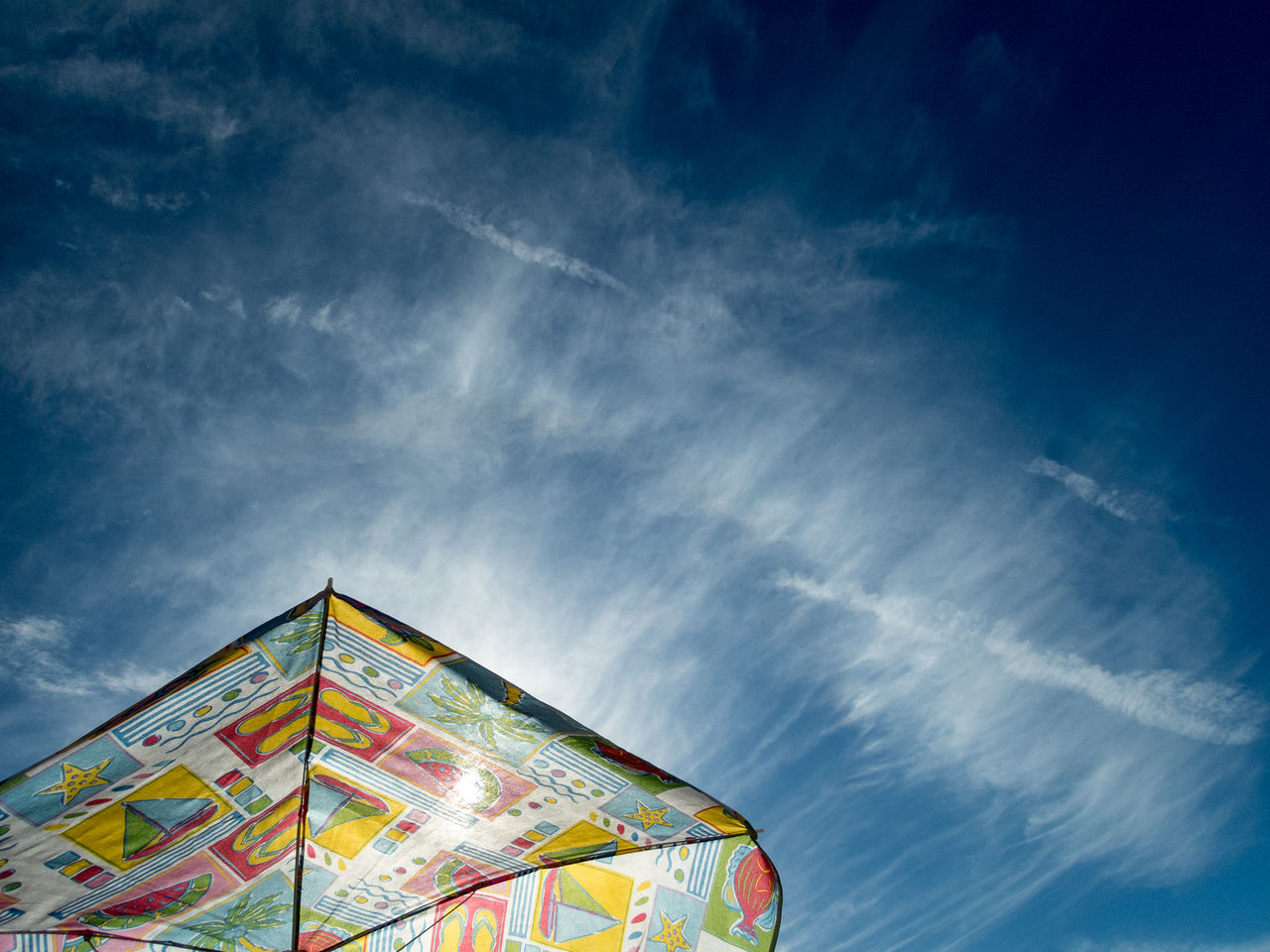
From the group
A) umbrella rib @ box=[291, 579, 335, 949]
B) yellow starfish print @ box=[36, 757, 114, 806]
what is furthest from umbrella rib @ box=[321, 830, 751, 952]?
yellow starfish print @ box=[36, 757, 114, 806]

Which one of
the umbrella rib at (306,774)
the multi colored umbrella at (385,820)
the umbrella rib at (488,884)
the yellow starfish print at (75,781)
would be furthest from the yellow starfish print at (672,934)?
the yellow starfish print at (75,781)

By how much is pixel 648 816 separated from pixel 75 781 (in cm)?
289

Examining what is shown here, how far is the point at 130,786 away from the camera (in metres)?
3.67

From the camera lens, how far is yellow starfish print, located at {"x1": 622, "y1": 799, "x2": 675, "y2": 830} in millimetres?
3943

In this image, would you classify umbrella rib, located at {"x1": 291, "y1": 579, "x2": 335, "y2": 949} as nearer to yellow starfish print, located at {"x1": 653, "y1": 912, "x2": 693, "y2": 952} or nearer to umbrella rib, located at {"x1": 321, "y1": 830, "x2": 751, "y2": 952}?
umbrella rib, located at {"x1": 321, "y1": 830, "x2": 751, "y2": 952}

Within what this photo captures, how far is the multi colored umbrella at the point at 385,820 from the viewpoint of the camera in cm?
377

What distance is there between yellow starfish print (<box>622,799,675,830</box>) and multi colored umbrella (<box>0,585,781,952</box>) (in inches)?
0.4

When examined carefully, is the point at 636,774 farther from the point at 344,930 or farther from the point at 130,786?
the point at 130,786

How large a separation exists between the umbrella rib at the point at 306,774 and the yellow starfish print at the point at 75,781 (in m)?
0.91

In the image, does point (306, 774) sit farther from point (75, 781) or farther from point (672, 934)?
point (672, 934)

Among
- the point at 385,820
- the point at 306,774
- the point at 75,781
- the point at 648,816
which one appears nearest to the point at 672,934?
the point at 648,816

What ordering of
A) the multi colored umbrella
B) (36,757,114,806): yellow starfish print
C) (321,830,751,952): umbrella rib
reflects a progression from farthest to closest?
(321,830,751,952): umbrella rib
the multi colored umbrella
(36,757,114,806): yellow starfish print

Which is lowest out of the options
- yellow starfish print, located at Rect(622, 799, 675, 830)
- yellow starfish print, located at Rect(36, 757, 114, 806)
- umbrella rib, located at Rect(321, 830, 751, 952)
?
umbrella rib, located at Rect(321, 830, 751, 952)

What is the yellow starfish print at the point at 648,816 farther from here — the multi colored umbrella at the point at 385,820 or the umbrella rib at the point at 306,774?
the umbrella rib at the point at 306,774
